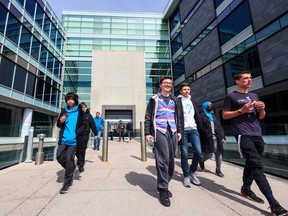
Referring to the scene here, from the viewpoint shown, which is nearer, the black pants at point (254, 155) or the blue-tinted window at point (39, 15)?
the black pants at point (254, 155)

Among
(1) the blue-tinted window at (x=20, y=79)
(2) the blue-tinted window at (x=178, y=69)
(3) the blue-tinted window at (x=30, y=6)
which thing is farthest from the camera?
(2) the blue-tinted window at (x=178, y=69)

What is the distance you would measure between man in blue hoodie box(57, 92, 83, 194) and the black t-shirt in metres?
2.79

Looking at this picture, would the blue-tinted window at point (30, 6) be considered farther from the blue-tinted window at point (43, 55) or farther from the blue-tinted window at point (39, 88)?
the blue-tinted window at point (39, 88)

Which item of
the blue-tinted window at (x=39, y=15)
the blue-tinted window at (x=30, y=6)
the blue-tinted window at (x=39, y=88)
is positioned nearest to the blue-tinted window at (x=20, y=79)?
the blue-tinted window at (x=39, y=88)

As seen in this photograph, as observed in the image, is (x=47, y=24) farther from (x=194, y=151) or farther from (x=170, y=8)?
(x=194, y=151)

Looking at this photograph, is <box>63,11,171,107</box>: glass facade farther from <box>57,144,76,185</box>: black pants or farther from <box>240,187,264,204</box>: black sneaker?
<box>240,187,264,204</box>: black sneaker

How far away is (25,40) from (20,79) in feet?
13.3

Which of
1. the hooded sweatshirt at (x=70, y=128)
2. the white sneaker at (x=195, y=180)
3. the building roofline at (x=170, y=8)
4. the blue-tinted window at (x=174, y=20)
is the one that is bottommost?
the white sneaker at (x=195, y=180)

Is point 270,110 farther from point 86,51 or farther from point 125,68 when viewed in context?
point 86,51

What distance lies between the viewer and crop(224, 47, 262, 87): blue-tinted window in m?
12.1

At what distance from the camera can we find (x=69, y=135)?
3154 millimetres

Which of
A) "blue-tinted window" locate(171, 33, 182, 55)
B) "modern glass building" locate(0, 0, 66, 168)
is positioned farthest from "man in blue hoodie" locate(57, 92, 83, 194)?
"blue-tinted window" locate(171, 33, 182, 55)

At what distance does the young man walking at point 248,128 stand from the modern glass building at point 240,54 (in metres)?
2.18

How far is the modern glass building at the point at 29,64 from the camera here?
1409 centimetres
